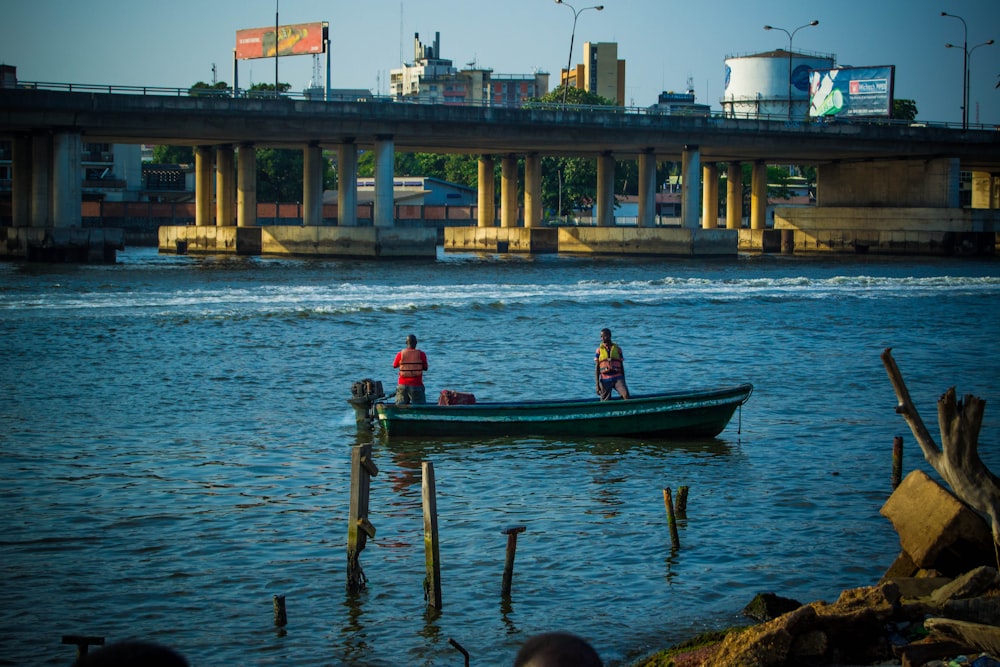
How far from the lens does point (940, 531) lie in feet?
43.6

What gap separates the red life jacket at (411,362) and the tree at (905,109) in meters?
141

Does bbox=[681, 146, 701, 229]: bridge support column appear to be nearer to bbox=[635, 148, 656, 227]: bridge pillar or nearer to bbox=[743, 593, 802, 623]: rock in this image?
bbox=[635, 148, 656, 227]: bridge pillar

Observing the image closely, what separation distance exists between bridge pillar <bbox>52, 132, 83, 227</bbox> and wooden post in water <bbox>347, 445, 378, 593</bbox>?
56708mm

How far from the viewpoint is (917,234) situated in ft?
293

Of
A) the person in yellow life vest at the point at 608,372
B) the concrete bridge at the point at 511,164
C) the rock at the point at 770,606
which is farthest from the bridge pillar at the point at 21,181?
the rock at the point at 770,606

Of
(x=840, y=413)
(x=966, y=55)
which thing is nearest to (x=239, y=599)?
(x=840, y=413)

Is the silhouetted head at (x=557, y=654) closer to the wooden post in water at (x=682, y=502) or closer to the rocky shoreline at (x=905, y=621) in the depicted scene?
the rocky shoreline at (x=905, y=621)

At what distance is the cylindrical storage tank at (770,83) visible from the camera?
146 m

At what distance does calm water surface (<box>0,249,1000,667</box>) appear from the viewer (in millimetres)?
13305

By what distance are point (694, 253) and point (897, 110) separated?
262 feet

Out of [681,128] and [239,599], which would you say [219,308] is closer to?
[239,599]

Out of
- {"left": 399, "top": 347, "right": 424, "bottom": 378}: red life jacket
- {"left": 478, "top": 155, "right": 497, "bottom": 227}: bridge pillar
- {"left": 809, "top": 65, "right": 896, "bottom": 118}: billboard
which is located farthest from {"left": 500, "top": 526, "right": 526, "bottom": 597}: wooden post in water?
{"left": 809, "top": 65, "right": 896, "bottom": 118}: billboard

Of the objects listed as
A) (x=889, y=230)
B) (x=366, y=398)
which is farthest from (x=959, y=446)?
(x=889, y=230)

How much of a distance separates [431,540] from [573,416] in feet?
30.6
